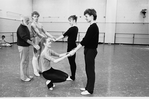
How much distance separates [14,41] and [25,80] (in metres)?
8.19

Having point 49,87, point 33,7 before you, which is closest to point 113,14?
point 33,7

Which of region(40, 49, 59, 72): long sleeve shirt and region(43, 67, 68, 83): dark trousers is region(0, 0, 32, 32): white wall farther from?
region(43, 67, 68, 83): dark trousers

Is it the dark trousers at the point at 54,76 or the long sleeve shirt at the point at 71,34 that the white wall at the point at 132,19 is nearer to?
the long sleeve shirt at the point at 71,34

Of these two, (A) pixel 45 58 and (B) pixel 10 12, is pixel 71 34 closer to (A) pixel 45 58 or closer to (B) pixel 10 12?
(A) pixel 45 58

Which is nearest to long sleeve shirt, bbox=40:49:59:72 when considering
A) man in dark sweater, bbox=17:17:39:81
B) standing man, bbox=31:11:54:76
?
man in dark sweater, bbox=17:17:39:81

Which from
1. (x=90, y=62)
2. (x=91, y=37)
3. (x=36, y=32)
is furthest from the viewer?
(x=36, y=32)

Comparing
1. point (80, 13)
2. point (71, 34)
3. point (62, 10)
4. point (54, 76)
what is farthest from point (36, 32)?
point (62, 10)

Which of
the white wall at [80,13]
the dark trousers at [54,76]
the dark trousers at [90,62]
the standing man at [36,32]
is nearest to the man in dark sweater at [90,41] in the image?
the dark trousers at [90,62]

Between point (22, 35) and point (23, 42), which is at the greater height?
point (22, 35)

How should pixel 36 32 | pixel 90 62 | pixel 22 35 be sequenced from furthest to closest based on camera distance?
pixel 36 32 → pixel 22 35 → pixel 90 62

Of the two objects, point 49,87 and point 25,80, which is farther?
point 25,80

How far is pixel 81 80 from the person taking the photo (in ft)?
9.79

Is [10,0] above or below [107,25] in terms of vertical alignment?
above

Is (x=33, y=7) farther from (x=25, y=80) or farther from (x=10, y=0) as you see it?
(x=25, y=80)
